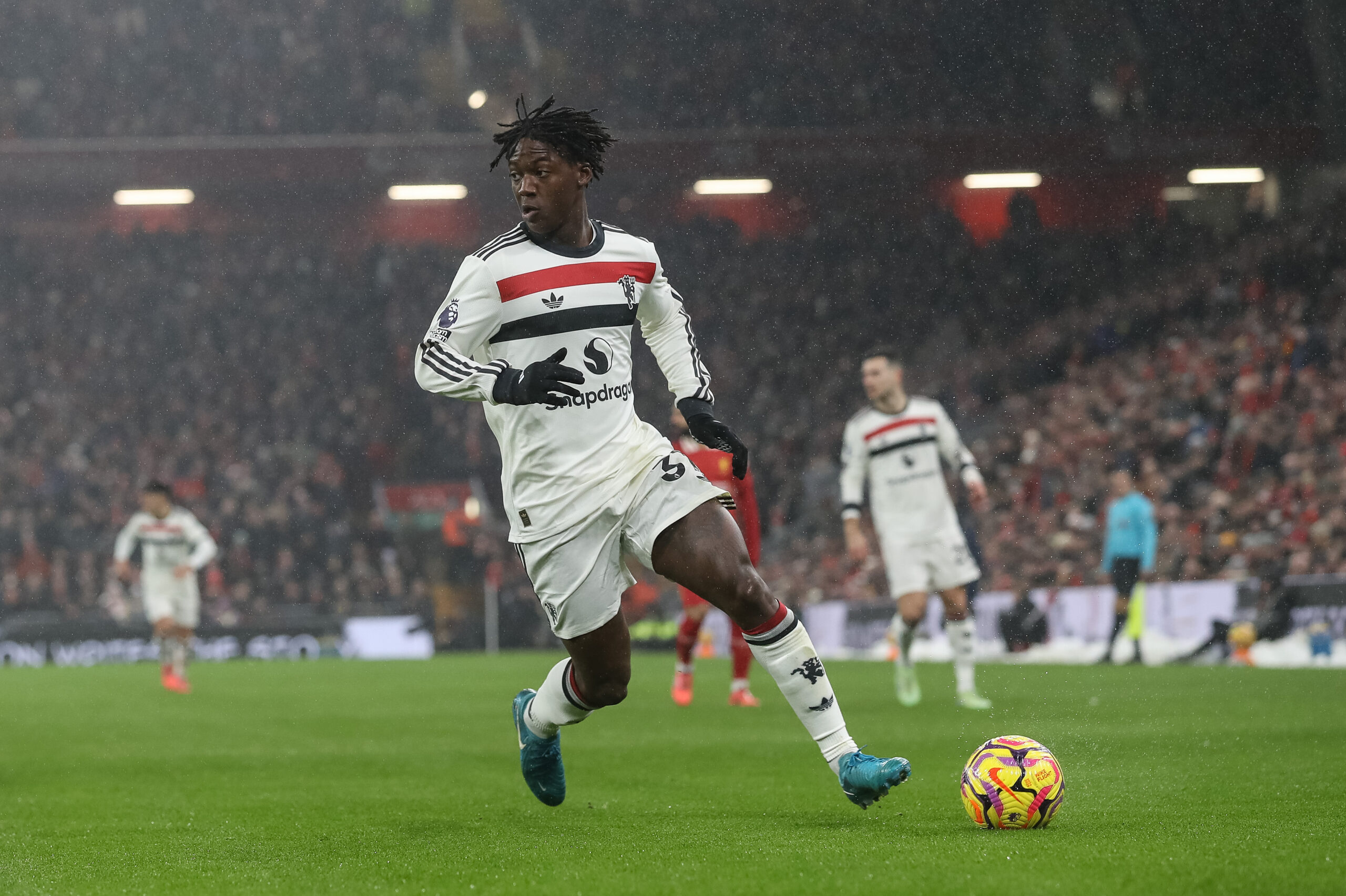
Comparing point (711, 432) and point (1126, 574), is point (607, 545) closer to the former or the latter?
point (711, 432)

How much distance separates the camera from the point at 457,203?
88.5ft

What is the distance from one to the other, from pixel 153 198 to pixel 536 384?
26.8 m

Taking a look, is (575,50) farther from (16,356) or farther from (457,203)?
(16,356)

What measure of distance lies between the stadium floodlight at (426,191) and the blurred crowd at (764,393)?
1797 millimetres

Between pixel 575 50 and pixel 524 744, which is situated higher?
pixel 575 50

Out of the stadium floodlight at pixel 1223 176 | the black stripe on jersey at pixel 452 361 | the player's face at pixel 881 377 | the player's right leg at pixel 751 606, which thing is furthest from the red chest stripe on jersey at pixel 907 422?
the stadium floodlight at pixel 1223 176

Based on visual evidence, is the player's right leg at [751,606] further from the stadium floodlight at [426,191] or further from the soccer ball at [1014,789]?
the stadium floodlight at [426,191]

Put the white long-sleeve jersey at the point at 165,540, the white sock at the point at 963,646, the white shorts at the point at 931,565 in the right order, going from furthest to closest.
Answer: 1. the white long-sleeve jersey at the point at 165,540
2. the white shorts at the point at 931,565
3. the white sock at the point at 963,646

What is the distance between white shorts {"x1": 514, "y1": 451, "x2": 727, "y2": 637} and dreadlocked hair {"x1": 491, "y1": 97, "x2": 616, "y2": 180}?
1055 millimetres

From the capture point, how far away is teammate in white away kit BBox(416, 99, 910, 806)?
4949 millimetres

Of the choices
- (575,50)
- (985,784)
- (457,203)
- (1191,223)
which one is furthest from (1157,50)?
(457,203)

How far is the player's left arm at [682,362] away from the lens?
17.4 feet

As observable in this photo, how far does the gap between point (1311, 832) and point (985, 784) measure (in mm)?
914

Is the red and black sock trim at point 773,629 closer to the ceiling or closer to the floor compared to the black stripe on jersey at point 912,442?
closer to the floor
